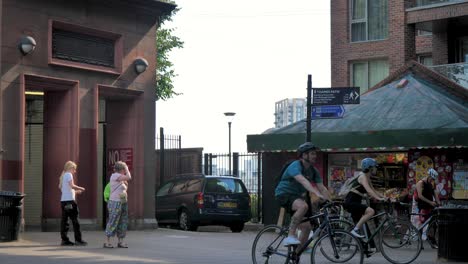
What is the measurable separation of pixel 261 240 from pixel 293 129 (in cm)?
1140

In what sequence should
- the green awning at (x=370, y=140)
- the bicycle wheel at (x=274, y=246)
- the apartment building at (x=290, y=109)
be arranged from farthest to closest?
the apartment building at (x=290, y=109) < the green awning at (x=370, y=140) < the bicycle wheel at (x=274, y=246)

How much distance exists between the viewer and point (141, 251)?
15.3 m

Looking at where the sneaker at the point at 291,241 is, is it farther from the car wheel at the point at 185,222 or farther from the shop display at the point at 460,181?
the car wheel at the point at 185,222

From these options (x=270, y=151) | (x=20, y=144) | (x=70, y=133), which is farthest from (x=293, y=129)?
(x=20, y=144)

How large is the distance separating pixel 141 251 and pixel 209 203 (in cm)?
830

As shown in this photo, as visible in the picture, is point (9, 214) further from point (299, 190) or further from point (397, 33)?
point (397, 33)

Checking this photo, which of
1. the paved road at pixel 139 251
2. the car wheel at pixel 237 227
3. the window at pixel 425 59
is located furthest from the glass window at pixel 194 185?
the window at pixel 425 59

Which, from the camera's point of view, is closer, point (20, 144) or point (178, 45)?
point (20, 144)

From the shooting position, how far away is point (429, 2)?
28.4 meters

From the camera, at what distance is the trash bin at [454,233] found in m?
13.7

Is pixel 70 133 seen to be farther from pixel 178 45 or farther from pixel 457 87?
pixel 178 45

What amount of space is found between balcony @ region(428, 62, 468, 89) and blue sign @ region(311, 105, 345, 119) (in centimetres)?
833

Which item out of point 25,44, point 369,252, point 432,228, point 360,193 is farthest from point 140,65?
point 369,252

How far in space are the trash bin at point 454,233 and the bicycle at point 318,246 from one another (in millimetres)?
2858
